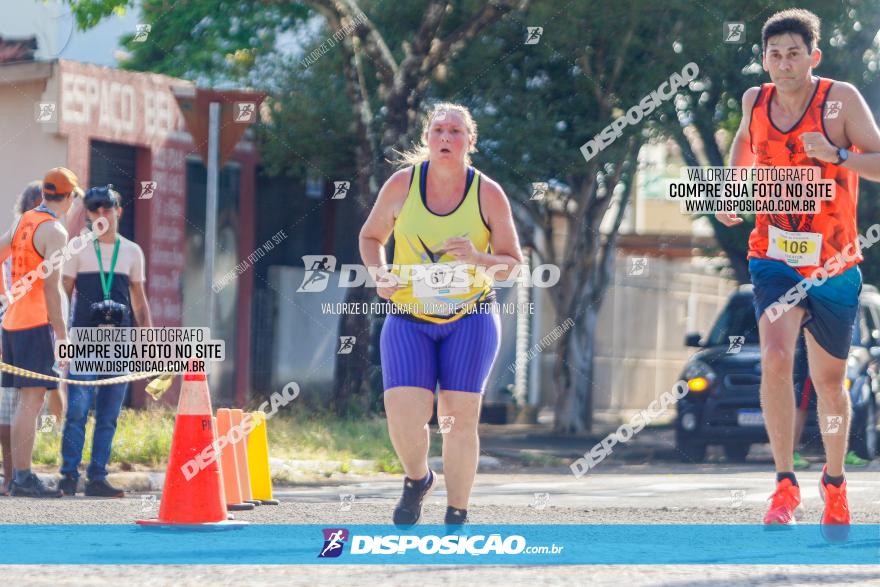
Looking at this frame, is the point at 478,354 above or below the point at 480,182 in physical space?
below

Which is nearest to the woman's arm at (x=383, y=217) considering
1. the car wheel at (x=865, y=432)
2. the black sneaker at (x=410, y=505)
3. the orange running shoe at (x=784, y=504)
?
the black sneaker at (x=410, y=505)

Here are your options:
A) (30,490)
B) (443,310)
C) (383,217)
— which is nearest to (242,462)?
(30,490)

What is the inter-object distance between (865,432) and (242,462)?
846 cm

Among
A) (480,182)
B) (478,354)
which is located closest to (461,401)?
(478,354)

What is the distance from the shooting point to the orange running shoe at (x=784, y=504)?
21.7 feet

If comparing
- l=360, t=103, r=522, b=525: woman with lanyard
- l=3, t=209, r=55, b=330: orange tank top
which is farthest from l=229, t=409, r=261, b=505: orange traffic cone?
l=360, t=103, r=522, b=525: woman with lanyard

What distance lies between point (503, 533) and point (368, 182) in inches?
402

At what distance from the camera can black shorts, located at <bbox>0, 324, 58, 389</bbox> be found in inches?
390

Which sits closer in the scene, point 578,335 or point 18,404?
point 18,404

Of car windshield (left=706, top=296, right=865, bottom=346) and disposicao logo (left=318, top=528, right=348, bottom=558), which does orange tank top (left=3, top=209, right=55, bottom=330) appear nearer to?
disposicao logo (left=318, top=528, right=348, bottom=558)

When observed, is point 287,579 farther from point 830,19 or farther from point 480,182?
point 830,19

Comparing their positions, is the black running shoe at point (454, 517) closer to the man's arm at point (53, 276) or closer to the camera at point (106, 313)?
the man's arm at point (53, 276)

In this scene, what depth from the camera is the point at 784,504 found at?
21.7 feet

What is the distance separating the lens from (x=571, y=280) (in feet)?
69.6
